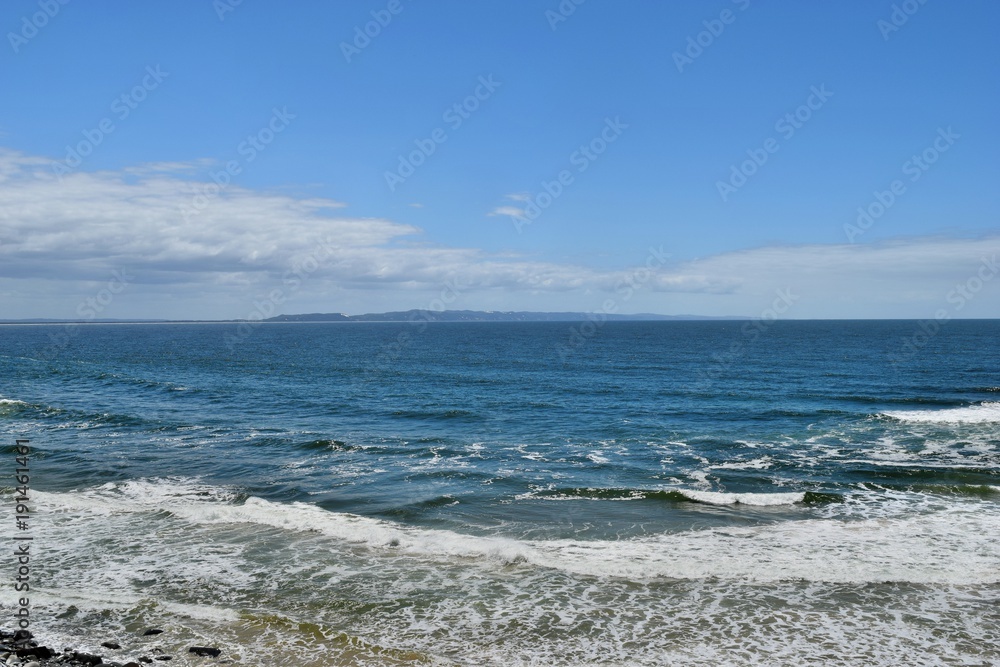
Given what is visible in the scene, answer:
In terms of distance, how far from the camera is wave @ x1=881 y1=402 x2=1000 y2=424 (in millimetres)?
36500

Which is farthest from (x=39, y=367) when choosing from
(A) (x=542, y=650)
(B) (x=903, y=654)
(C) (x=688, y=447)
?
(B) (x=903, y=654)

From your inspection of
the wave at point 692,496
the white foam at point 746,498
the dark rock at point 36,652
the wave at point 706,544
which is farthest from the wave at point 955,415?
the dark rock at point 36,652

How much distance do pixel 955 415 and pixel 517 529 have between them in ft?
107

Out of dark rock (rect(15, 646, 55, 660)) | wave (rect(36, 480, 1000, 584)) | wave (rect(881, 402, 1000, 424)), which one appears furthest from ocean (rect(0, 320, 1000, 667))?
dark rock (rect(15, 646, 55, 660))

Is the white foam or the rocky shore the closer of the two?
the rocky shore

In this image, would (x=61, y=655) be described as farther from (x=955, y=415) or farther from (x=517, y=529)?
(x=955, y=415)

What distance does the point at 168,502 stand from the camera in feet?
73.1

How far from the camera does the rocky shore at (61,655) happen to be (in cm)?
1155

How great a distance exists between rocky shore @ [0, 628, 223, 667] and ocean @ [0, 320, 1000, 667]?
31 cm

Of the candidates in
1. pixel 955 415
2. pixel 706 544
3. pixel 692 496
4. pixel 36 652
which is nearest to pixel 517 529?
pixel 706 544

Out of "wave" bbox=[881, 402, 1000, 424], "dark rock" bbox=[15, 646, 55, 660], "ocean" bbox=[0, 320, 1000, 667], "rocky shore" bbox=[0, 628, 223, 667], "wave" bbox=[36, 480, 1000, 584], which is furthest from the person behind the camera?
"wave" bbox=[881, 402, 1000, 424]

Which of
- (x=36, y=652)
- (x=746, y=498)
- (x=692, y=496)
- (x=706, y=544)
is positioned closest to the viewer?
(x=36, y=652)

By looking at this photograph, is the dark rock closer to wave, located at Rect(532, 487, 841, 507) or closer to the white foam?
wave, located at Rect(532, 487, 841, 507)

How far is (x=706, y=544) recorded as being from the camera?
18.2 metres
